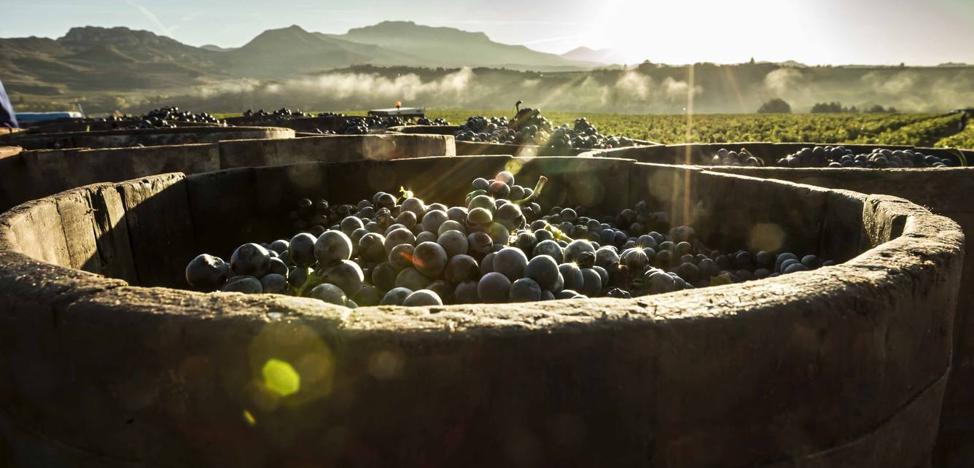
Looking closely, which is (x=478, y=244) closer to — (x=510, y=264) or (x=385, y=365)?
(x=510, y=264)

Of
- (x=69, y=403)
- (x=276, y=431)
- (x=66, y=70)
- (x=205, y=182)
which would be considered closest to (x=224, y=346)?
(x=276, y=431)

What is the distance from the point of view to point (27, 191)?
5801 mm

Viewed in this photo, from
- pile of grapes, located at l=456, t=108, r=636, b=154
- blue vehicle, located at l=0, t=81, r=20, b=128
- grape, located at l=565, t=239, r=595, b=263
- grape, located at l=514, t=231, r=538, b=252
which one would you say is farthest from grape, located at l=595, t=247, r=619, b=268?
blue vehicle, located at l=0, t=81, r=20, b=128

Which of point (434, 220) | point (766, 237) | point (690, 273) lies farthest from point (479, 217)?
point (766, 237)

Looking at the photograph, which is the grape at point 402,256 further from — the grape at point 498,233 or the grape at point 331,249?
the grape at point 498,233

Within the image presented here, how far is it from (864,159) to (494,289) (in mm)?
6096

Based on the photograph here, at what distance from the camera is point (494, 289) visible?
95.4 inches

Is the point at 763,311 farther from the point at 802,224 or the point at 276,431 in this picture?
the point at 802,224

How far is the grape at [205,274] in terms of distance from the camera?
8.72 ft

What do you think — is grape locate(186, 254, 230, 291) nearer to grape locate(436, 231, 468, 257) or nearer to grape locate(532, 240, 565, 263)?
grape locate(436, 231, 468, 257)

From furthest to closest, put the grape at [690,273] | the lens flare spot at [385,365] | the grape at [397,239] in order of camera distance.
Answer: the grape at [690,273] → the grape at [397,239] → the lens flare spot at [385,365]

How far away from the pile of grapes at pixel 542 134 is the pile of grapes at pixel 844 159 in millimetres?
2347

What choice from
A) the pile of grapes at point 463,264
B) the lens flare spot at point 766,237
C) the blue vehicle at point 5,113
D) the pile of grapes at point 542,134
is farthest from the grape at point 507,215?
the blue vehicle at point 5,113

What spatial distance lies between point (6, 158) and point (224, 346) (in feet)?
20.3
